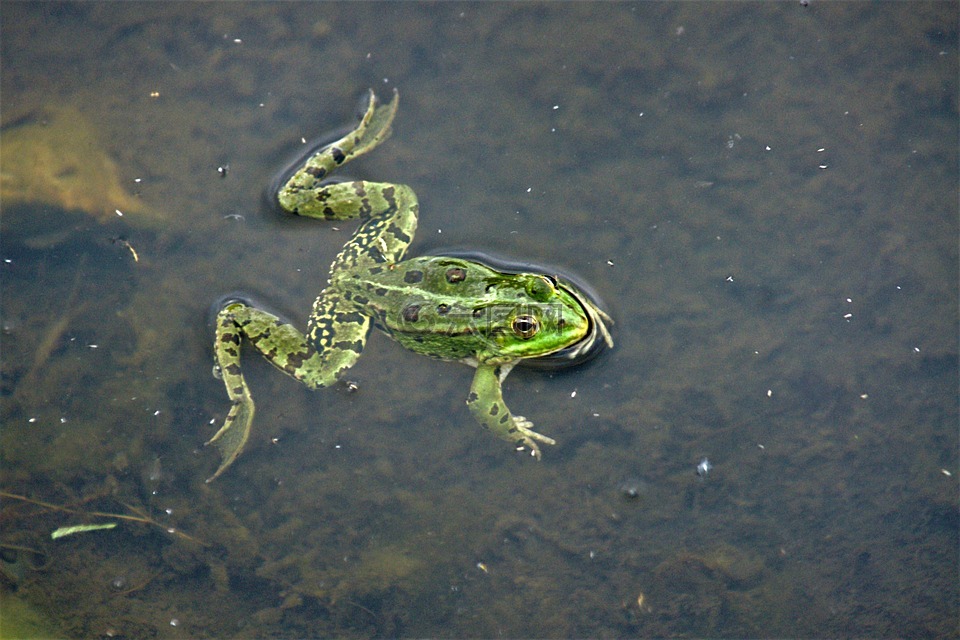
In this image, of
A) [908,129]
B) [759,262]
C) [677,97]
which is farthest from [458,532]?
[908,129]

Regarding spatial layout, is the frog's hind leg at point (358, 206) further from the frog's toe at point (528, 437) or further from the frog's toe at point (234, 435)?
the frog's toe at point (528, 437)

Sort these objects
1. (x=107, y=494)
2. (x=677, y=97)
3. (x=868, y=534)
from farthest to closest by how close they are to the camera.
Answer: (x=677, y=97) → (x=107, y=494) → (x=868, y=534)

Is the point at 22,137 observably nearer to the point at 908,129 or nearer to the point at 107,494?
the point at 107,494

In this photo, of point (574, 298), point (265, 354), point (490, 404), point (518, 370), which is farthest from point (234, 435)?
point (574, 298)

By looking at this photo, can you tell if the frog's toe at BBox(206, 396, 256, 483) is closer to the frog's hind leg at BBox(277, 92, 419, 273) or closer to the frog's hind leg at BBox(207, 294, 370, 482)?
the frog's hind leg at BBox(207, 294, 370, 482)

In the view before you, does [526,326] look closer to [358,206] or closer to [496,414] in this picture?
[496,414]
